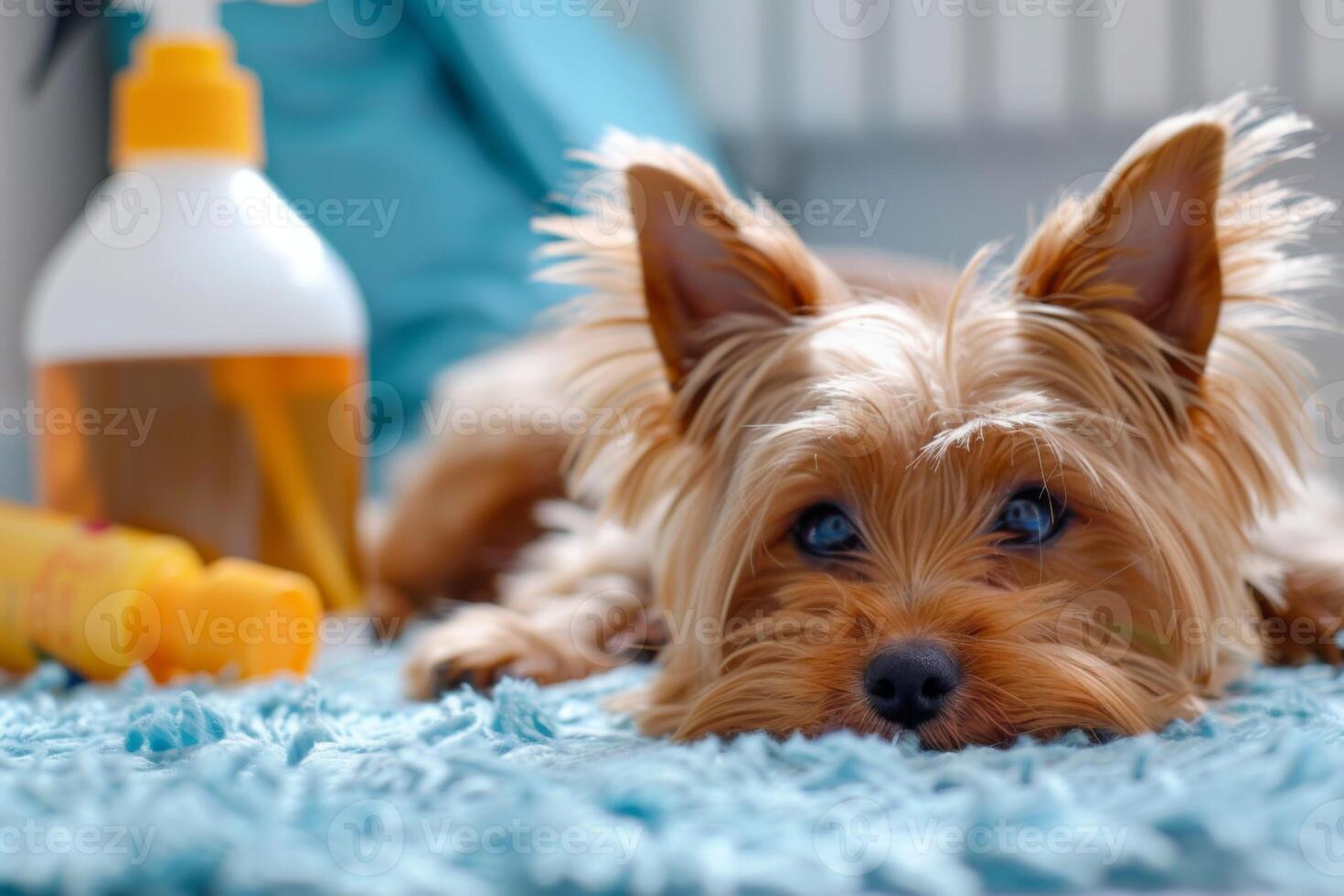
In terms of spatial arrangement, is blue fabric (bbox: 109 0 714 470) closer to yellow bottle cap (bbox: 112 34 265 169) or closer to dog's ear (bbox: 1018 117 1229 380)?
yellow bottle cap (bbox: 112 34 265 169)

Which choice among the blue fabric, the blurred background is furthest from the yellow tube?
the blue fabric

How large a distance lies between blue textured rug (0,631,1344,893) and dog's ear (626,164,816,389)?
1.72ft

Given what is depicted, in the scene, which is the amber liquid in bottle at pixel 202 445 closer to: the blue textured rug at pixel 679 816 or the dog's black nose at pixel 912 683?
the blue textured rug at pixel 679 816

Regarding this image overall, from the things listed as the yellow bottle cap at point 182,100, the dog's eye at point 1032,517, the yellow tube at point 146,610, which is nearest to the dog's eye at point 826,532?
the dog's eye at point 1032,517

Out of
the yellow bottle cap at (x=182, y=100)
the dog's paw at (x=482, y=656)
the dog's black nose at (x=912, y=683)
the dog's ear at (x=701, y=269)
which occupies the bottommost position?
the dog's paw at (x=482, y=656)

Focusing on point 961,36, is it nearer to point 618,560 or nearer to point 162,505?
point 618,560

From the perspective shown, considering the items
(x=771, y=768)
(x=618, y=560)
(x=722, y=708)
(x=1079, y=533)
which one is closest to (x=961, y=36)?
(x=618, y=560)

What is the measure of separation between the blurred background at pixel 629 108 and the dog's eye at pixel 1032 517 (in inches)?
68.2

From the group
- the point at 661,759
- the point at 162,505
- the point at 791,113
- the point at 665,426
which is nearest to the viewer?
the point at 661,759

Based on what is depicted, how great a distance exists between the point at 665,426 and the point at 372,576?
0.96m

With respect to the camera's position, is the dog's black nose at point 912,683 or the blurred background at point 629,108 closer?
the dog's black nose at point 912,683

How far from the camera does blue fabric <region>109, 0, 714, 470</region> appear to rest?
2.86 meters

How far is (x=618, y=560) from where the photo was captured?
194 centimetres

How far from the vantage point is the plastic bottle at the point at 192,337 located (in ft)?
5.58
